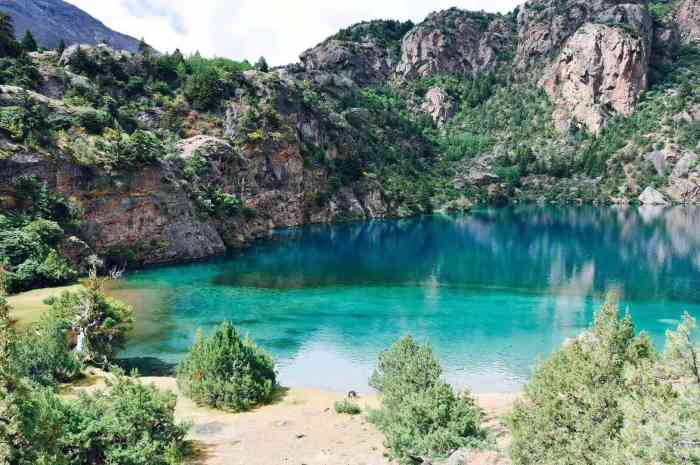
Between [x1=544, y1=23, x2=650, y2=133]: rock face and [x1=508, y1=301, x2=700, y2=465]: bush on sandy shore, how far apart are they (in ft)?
581

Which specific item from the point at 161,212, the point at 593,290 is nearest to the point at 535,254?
the point at 593,290

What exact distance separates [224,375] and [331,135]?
102 m

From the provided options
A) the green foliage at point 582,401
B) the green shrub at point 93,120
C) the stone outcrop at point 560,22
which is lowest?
the green foliage at point 582,401

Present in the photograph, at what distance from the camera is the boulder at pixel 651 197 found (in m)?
142

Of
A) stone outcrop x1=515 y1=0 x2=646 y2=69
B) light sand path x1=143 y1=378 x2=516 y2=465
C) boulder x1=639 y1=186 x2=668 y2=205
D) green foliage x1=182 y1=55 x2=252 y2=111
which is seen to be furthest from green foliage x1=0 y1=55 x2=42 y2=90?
stone outcrop x1=515 y1=0 x2=646 y2=69

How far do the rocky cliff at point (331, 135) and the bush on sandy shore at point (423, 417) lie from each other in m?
41.7

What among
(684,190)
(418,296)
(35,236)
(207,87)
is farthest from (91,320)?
(684,190)

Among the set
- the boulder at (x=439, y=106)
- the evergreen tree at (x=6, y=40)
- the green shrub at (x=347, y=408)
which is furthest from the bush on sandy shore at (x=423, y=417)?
the boulder at (x=439, y=106)

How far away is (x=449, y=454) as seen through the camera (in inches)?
566

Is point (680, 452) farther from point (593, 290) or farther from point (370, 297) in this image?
point (593, 290)

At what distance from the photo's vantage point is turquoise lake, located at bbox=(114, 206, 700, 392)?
104 feet

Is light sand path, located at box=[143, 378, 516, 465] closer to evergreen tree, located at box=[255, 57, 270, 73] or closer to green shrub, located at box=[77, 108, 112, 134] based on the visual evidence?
green shrub, located at box=[77, 108, 112, 134]

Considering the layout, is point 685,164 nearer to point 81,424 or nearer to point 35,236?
point 35,236

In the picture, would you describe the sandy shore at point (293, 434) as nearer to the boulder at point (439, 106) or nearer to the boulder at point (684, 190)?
the boulder at point (684, 190)
